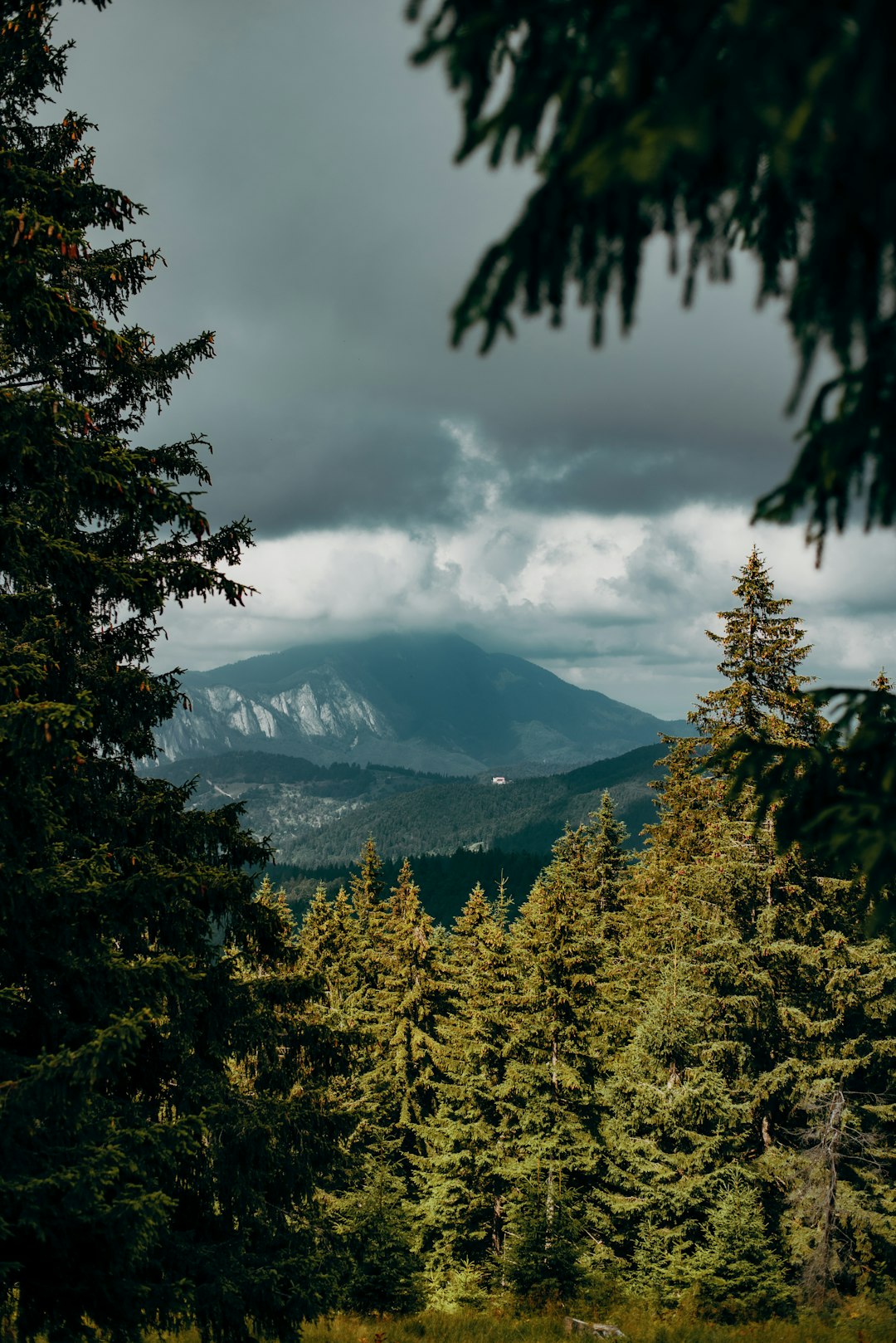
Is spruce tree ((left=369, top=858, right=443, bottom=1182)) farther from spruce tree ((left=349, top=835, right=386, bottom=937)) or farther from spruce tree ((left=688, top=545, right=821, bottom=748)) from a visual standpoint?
spruce tree ((left=688, top=545, right=821, bottom=748))

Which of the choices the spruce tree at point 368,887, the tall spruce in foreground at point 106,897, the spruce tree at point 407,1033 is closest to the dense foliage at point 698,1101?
the spruce tree at point 407,1033

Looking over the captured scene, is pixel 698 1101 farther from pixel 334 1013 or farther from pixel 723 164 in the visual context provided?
pixel 723 164

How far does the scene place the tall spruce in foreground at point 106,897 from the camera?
22.7 feet

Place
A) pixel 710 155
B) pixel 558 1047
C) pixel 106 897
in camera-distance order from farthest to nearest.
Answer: pixel 558 1047 < pixel 106 897 < pixel 710 155

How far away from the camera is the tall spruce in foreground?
6.91 meters

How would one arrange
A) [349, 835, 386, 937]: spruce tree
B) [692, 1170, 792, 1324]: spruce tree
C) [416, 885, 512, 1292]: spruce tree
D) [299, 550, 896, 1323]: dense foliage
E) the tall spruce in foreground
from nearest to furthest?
the tall spruce in foreground → [692, 1170, 792, 1324]: spruce tree → [299, 550, 896, 1323]: dense foliage → [416, 885, 512, 1292]: spruce tree → [349, 835, 386, 937]: spruce tree

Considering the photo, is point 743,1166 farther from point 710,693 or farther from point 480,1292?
point 710,693

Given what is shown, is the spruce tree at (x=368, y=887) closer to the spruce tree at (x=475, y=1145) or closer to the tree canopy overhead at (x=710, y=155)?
the spruce tree at (x=475, y=1145)

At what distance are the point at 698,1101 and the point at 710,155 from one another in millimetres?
21236

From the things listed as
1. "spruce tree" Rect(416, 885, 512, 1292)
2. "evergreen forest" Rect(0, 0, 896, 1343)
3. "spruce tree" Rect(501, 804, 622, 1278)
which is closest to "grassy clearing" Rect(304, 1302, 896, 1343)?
"evergreen forest" Rect(0, 0, 896, 1343)

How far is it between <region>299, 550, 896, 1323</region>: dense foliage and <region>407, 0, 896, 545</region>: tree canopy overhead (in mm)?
16411

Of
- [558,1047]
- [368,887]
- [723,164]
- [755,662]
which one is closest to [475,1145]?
[558,1047]

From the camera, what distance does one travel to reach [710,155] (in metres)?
2.06

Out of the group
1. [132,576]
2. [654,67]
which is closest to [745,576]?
[132,576]
